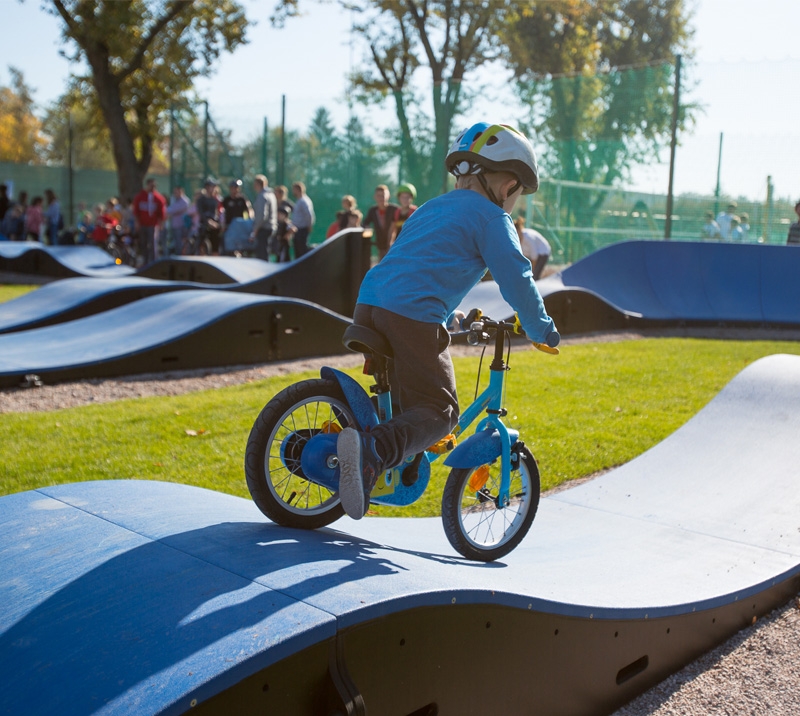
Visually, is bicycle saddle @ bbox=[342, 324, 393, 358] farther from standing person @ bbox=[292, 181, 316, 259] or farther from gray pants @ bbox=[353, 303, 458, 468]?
standing person @ bbox=[292, 181, 316, 259]

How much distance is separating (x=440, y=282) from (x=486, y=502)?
1.13 metres

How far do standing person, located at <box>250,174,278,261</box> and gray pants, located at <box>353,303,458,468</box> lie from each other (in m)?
14.0

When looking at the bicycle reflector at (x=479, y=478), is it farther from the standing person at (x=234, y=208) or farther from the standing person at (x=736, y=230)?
the standing person at (x=234, y=208)

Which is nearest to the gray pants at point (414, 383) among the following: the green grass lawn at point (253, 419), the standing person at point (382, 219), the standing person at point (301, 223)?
the green grass lawn at point (253, 419)

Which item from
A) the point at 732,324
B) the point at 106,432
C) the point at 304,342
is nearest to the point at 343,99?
the point at 732,324

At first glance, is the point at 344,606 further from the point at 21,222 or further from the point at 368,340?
the point at 21,222

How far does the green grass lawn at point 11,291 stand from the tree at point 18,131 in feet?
206

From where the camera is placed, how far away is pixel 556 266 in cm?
2027

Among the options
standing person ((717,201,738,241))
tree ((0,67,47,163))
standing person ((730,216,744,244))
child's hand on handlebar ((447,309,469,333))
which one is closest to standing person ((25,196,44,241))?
standing person ((717,201,738,241))

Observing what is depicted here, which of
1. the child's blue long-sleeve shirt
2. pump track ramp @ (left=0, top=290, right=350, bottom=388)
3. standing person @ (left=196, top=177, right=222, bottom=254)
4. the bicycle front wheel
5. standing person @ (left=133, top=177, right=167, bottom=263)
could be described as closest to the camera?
the child's blue long-sleeve shirt

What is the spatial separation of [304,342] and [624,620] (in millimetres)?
7691

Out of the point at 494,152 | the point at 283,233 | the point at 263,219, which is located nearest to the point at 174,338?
the point at 494,152

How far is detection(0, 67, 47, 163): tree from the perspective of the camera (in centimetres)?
8481

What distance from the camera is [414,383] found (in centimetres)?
345
